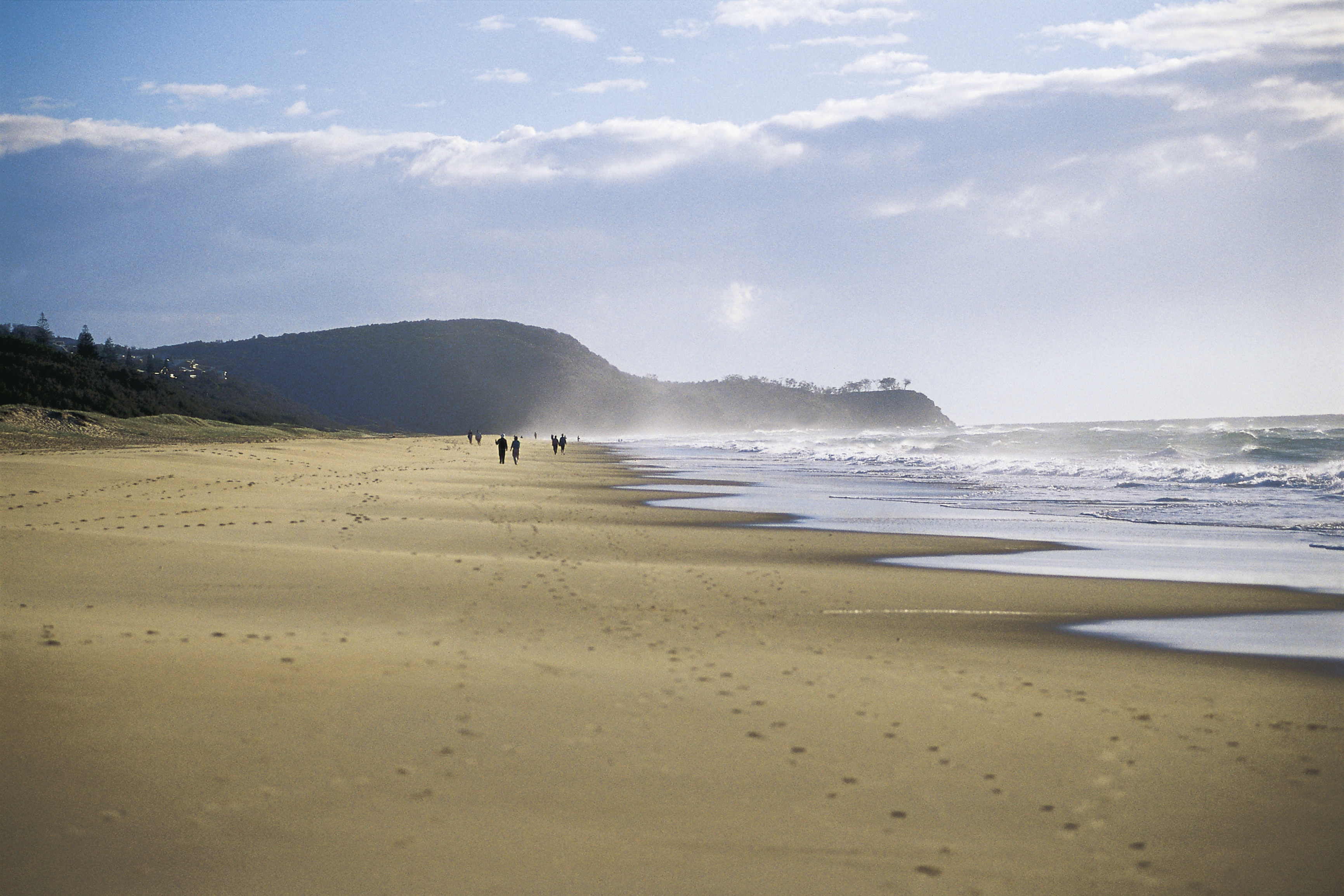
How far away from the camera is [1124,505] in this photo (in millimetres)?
20312

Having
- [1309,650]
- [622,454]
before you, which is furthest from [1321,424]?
[1309,650]

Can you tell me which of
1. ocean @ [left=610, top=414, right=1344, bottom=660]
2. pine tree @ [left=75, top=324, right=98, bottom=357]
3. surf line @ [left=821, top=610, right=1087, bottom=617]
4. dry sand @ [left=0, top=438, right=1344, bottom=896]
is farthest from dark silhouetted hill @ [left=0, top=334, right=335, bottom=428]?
surf line @ [left=821, top=610, right=1087, bottom=617]

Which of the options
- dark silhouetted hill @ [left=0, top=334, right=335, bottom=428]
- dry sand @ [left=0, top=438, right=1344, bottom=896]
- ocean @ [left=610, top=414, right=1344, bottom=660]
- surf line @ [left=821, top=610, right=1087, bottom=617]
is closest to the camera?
dry sand @ [left=0, top=438, right=1344, bottom=896]

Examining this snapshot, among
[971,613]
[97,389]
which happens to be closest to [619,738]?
[971,613]

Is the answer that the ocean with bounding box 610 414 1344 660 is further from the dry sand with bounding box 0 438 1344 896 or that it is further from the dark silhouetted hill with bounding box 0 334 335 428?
the dark silhouetted hill with bounding box 0 334 335 428

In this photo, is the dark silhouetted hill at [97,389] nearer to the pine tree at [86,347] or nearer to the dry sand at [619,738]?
the pine tree at [86,347]

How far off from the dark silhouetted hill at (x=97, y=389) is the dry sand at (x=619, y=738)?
142 feet

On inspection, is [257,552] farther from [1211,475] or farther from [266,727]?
[1211,475]

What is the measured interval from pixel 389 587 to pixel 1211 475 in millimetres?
27717

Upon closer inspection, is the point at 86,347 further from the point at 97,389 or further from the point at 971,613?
the point at 971,613

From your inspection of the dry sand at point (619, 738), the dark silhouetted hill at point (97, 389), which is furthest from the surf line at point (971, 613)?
the dark silhouetted hill at point (97, 389)

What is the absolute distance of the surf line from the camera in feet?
28.0

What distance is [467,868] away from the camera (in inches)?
131

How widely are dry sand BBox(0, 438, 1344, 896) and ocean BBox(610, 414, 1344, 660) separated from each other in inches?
42.8
